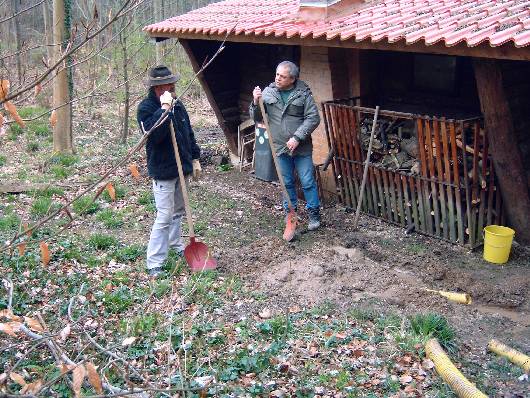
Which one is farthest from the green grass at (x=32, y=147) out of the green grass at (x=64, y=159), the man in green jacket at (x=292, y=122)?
the man in green jacket at (x=292, y=122)

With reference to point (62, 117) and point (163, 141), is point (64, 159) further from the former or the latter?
point (163, 141)

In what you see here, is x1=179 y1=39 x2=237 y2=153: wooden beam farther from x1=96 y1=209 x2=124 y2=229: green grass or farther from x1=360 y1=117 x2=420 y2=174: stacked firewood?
x1=360 y1=117 x2=420 y2=174: stacked firewood

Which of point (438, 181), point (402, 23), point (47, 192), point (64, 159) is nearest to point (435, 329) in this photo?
point (438, 181)

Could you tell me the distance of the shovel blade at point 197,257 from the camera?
608cm

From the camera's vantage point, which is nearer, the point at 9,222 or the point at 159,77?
the point at 159,77

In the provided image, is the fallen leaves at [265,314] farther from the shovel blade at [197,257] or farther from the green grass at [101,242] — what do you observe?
the green grass at [101,242]

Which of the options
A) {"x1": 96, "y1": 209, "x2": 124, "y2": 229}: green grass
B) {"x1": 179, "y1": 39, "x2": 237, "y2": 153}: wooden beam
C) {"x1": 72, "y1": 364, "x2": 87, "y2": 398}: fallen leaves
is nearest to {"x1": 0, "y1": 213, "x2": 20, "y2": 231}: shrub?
{"x1": 96, "y1": 209, "x2": 124, "y2": 229}: green grass

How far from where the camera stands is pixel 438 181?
6547 mm

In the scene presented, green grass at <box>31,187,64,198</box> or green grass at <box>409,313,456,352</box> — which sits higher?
green grass at <box>31,187,64,198</box>

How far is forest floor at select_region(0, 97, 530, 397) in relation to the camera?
4234 mm

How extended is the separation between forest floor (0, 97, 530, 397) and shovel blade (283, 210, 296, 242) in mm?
128

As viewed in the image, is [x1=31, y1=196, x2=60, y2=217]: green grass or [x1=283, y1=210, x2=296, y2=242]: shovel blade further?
[x1=31, y1=196, x2=60, y2=217]: green grass

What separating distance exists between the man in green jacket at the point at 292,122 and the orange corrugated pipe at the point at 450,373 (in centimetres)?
298

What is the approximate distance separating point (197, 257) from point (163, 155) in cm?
112
